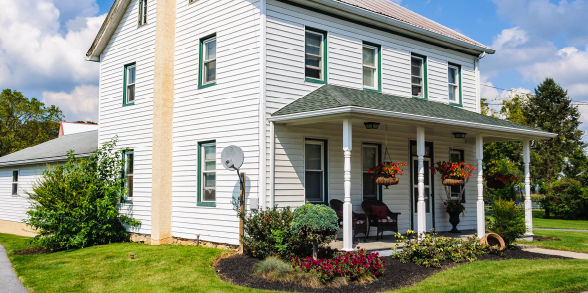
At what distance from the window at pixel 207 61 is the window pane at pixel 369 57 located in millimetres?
4233

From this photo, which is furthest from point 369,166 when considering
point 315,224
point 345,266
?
point 345,266

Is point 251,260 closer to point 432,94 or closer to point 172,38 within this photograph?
point 172,38

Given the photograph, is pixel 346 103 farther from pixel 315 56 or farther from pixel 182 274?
pixel 182 274

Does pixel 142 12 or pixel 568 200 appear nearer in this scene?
pixel 142 12

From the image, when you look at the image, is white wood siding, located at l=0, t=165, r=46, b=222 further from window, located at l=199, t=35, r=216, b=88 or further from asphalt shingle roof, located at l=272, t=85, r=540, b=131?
asphalt shingle roof, located at l=272, t=85, r=540, b=131

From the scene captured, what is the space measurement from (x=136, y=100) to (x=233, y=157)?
5.07 metres

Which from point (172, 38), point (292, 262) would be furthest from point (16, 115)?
point (292, 262)

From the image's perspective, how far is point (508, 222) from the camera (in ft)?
38.1

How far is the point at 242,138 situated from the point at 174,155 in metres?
2.99

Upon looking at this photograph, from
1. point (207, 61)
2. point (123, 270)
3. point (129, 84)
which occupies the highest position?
point (207, 61)

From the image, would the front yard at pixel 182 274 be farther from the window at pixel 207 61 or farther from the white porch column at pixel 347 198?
the window at pixel 207 61

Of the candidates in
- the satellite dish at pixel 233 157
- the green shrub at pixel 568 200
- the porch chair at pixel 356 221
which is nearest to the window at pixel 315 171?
the porch chair at pixel 356 221

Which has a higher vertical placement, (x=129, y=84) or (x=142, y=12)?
(x=142, y=12)

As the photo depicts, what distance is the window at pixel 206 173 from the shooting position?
12.4 metres
